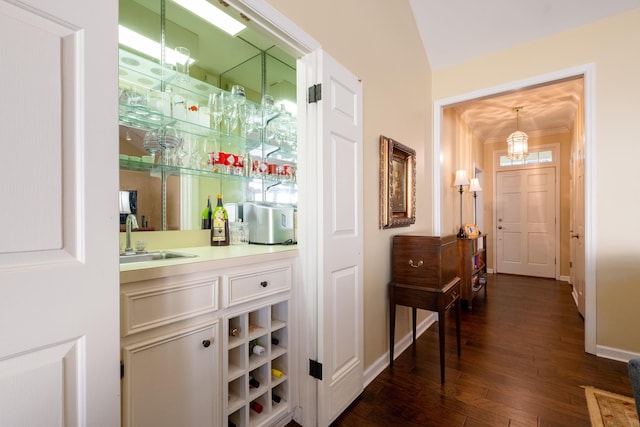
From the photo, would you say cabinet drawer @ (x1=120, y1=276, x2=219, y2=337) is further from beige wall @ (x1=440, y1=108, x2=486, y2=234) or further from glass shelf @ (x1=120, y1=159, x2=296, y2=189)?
beige wall @ (x1=440, y1=108, x2=486, y2=234)

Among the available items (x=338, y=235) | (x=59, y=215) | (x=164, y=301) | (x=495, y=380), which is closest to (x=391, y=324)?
(x=495, y=380)

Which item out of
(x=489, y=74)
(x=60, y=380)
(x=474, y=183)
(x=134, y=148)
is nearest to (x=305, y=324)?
(x=60, y=380)

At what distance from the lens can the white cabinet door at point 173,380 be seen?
3.24 feet

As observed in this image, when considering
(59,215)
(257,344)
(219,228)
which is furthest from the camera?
(219,228)

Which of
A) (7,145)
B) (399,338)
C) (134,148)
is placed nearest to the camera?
(7,145)

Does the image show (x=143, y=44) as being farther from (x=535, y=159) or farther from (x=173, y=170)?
(x=535, y=159)

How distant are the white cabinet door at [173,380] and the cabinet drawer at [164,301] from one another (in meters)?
0.07

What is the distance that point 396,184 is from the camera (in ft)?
8.03

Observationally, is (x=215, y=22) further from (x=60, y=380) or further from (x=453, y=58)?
(x=453, y=58)

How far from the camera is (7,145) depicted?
2.04 feet

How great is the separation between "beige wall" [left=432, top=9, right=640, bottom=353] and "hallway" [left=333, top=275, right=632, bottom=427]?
38cm

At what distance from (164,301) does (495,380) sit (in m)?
2.24

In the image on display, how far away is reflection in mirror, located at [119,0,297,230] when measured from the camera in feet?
5.44

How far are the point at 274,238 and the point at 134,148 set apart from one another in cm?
94
